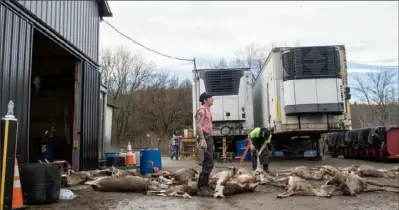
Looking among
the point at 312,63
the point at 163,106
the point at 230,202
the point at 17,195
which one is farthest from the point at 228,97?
the point at 163,106

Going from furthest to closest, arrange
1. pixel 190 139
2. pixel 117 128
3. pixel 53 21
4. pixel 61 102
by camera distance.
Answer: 1. pixel 117 128
2. pixel 190 139
3. pixel 61 102
4. pixel 53 21

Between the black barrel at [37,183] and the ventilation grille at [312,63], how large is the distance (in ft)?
35.4

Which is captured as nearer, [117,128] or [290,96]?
[290,96]

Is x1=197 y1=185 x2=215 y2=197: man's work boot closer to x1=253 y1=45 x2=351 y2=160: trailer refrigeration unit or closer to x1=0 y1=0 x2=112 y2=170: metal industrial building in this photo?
x1=0 y1=0 x2=112 y2=170: metal industrial building

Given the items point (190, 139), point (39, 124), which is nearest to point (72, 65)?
point (39, 124)

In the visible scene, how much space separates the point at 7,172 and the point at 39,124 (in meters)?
8.80

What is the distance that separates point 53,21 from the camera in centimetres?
980

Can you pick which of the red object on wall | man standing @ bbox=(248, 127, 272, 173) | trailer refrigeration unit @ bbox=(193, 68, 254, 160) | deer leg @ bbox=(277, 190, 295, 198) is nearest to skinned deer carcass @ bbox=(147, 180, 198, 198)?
deer leg @ bbox=(277, 190, 295, 198)

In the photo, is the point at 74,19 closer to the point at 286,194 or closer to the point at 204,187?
the point at 204,187

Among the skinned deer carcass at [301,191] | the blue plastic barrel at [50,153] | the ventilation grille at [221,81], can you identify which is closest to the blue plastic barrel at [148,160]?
the blue plastic barrel at [50,153]

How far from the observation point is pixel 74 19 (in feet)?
37.4

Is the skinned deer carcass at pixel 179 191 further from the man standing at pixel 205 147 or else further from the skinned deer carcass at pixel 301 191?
the skinned deer carcass at pixel 301 191

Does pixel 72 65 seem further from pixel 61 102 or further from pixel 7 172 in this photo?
pixel 7 172

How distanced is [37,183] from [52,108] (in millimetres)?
7723
